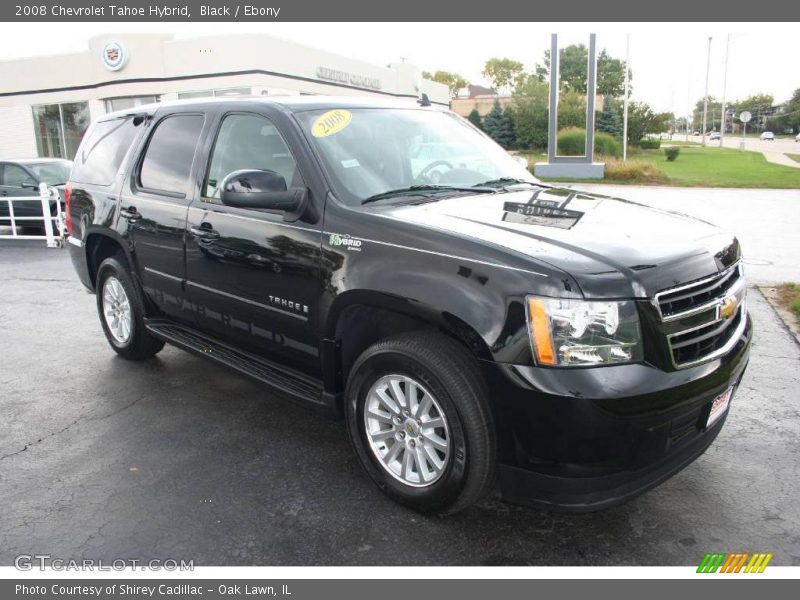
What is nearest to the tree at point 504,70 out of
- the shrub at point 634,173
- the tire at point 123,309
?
the shrub at point 634,173

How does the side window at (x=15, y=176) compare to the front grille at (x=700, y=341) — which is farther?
the side window at (x=15, y=176)

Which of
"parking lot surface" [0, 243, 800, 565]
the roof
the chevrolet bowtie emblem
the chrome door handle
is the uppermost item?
the roof

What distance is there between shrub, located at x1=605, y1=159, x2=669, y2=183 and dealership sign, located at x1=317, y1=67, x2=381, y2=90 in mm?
12248

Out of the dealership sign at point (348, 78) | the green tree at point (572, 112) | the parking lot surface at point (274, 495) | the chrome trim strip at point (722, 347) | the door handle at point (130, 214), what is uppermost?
the dealership sign at point (348, 78)

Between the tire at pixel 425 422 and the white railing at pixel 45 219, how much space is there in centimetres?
1077

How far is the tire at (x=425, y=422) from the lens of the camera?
2.91 meters

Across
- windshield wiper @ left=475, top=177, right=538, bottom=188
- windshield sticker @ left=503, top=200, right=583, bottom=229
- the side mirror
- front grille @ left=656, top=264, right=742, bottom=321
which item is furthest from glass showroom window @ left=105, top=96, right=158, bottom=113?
front grille @ left=656, top=264, right=742, bottom=321

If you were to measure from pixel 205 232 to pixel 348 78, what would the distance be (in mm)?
29260

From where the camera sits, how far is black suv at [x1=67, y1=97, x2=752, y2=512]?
2.74 m

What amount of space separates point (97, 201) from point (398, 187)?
9.53 feet

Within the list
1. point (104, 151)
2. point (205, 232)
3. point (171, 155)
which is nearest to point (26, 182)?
point (104, 151)

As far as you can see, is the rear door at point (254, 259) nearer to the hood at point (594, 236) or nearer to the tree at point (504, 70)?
the hood at point (594, 236)

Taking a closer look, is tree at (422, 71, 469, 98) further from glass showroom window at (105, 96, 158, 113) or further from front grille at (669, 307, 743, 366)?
front grille at (669, 307, 743, 366)

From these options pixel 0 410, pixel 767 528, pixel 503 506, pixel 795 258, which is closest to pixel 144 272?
pixel 0 410
